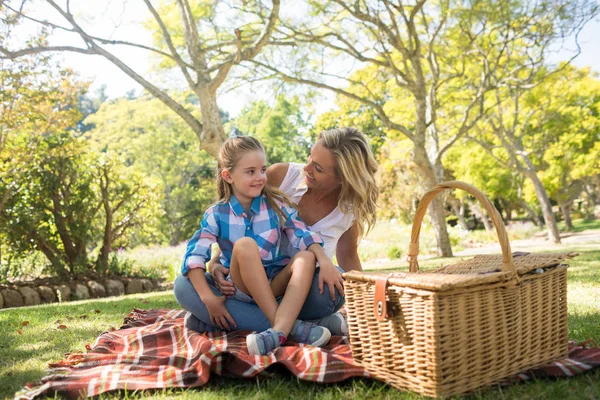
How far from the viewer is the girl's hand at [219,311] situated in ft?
9.20

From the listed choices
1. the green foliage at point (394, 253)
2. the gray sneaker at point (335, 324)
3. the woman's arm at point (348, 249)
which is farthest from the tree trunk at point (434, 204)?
Result: the gray sneaker at point (335, 324)

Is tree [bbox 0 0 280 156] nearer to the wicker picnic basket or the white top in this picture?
the white top

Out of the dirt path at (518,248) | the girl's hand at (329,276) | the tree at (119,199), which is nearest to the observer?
the girl's hand at (329,276)

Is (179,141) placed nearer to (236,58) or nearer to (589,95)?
(589,95)

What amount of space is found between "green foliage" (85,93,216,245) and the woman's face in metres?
21.5

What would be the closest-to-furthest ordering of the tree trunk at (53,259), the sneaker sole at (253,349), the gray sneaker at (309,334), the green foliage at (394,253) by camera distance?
the sneaker sole at (253,349) → the gray sneaker at (309,334) → the tree trunk at (53,259) → the green foliage at (394,253)

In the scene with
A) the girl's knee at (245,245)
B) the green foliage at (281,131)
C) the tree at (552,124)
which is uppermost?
the green foliage at (281,131)

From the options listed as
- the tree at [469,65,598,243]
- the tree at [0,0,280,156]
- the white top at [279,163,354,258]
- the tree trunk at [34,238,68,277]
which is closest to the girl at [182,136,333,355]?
the white top at [279,163,354,258]

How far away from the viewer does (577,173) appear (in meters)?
15.5

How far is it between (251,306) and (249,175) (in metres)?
0.71

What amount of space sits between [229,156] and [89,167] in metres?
7.47

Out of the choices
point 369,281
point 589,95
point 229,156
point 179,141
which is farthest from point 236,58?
point 179,141

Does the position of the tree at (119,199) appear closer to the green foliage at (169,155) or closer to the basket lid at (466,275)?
the basket lid at (466,275)

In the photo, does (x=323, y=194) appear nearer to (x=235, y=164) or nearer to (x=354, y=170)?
(x=354, y=170)
